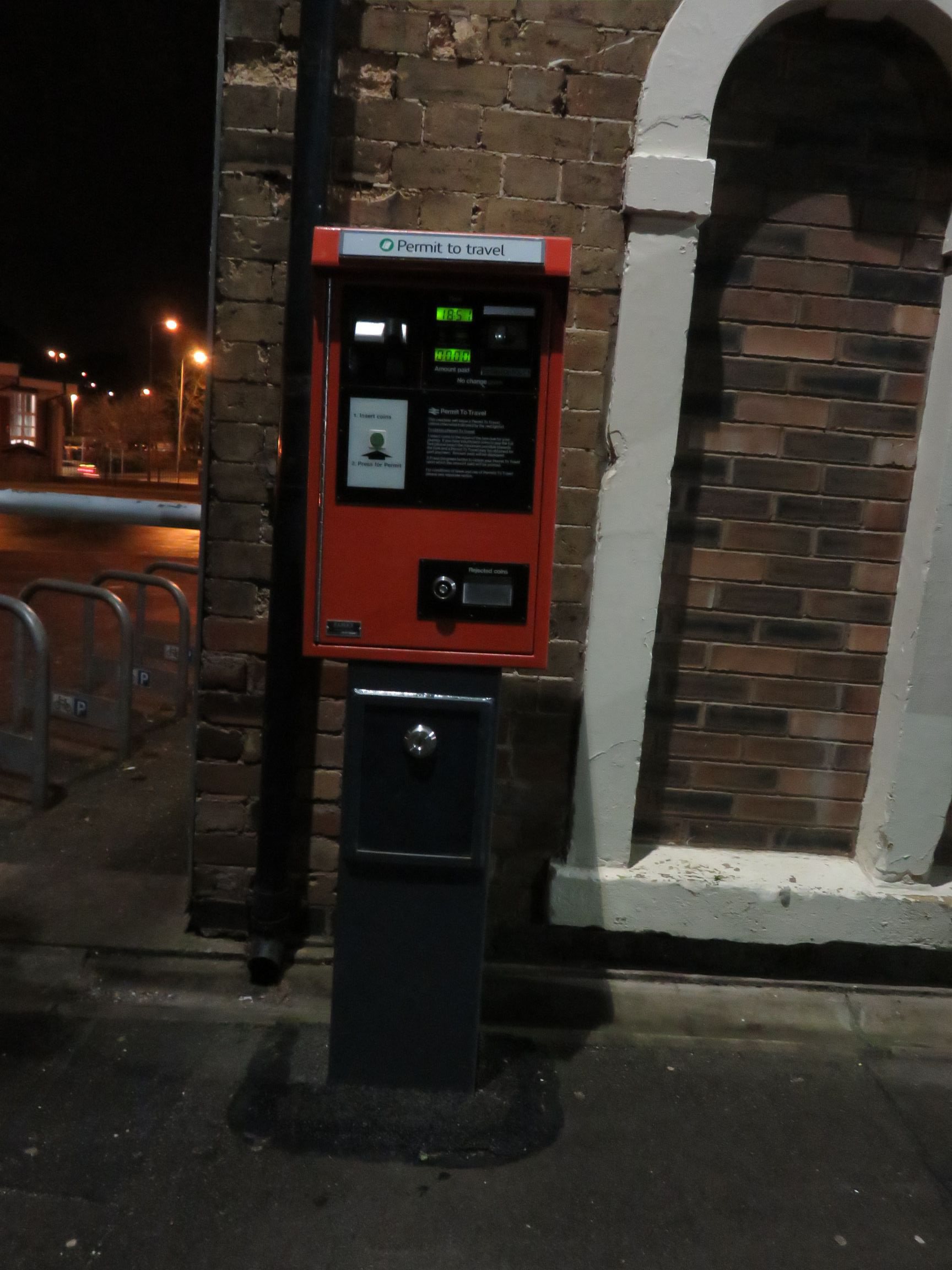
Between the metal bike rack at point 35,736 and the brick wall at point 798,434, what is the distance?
9.02ft

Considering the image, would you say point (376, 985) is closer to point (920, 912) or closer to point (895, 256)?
point (920, 912)

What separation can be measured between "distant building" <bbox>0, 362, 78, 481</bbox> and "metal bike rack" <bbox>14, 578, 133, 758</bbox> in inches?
1759

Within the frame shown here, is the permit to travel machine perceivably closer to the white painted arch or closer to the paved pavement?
the paved pavement

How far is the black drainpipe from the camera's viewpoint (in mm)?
2898

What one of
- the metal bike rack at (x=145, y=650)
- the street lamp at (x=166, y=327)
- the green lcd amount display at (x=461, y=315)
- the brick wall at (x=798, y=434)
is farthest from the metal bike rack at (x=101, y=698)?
the street lamp at (x=166, y=327)

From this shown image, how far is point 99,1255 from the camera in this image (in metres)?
2.18

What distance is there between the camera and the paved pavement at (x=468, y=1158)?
226 cm

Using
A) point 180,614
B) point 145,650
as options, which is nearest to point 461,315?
point 180,614

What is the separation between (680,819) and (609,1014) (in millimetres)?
734

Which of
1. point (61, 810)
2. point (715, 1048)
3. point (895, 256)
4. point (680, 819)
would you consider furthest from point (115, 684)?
point (895, 256)

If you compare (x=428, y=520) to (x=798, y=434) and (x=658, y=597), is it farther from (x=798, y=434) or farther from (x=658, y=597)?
(x=798, y=434)

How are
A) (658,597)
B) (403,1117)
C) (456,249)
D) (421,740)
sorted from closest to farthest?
(456,249) → (421,740) → (403,1117) → (658,597)

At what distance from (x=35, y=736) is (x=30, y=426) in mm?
55892

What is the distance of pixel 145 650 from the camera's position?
7.11 meters
